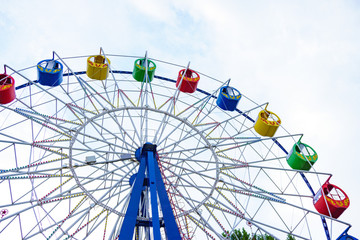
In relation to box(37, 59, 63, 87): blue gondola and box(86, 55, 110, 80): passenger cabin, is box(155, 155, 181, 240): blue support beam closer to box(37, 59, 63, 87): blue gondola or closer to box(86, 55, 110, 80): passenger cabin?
box(86, 55, 110, 80): passenger cabin

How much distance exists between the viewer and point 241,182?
17.0 metres

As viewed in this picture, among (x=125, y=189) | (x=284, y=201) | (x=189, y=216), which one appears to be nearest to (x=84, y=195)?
(x=125, y=189)

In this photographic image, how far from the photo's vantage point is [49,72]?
644 inches

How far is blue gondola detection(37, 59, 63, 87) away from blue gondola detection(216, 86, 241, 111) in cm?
802

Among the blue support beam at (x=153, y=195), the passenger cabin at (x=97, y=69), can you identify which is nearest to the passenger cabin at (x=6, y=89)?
the passenger cabin at (x=97, y=69)

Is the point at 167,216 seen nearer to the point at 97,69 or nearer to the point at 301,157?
the point at 301,157

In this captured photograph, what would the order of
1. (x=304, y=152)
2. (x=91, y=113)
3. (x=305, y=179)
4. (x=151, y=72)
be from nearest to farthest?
1. (x=91, y=113)
2. (x=304, y=152)
3. (x=151, y=72)
4. (x=305, y=179)

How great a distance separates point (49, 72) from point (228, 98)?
8.80m

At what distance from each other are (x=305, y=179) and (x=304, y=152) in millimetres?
3477

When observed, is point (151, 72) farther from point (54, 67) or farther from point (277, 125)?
point (277, 125)

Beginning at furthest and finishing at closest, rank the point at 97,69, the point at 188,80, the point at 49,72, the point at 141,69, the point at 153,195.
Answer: the point at 188,80 → the point at 141,69 → the point at 97,69 → the point at 49,72 → the point at 153,195

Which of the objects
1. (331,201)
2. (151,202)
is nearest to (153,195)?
(151,202)

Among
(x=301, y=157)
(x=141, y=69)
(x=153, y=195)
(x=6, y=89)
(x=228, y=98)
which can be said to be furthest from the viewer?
(x=228, y=98)

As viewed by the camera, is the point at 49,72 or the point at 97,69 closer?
the point at 49,72
